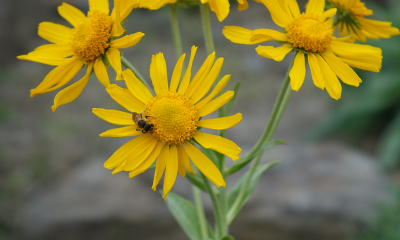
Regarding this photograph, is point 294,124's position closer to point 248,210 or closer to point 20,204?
point 248,210

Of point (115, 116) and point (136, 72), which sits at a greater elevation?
point (136, 72)

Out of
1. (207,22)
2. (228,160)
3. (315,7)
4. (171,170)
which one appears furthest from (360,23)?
(228,160)

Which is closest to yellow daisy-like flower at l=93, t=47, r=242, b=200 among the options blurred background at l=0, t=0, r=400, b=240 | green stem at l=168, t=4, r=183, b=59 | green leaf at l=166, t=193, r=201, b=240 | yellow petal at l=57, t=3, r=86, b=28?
green stem at l=168, t=4, r=183, b=59

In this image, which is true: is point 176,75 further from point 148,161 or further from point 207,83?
point 148,161

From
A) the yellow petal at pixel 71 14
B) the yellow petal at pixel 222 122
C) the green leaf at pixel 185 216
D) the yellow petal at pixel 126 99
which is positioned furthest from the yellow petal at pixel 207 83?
the green leaf at pixel 185 216

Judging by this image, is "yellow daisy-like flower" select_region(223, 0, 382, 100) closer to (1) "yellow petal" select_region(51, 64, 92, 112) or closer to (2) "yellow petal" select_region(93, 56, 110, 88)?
(2) "yellow petal" select_region(93, 56, 110, 88)

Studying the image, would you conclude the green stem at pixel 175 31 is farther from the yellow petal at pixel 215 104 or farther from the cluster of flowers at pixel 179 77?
the yellow petal at pixel 215 104

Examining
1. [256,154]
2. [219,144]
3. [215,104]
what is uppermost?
[215,104]
